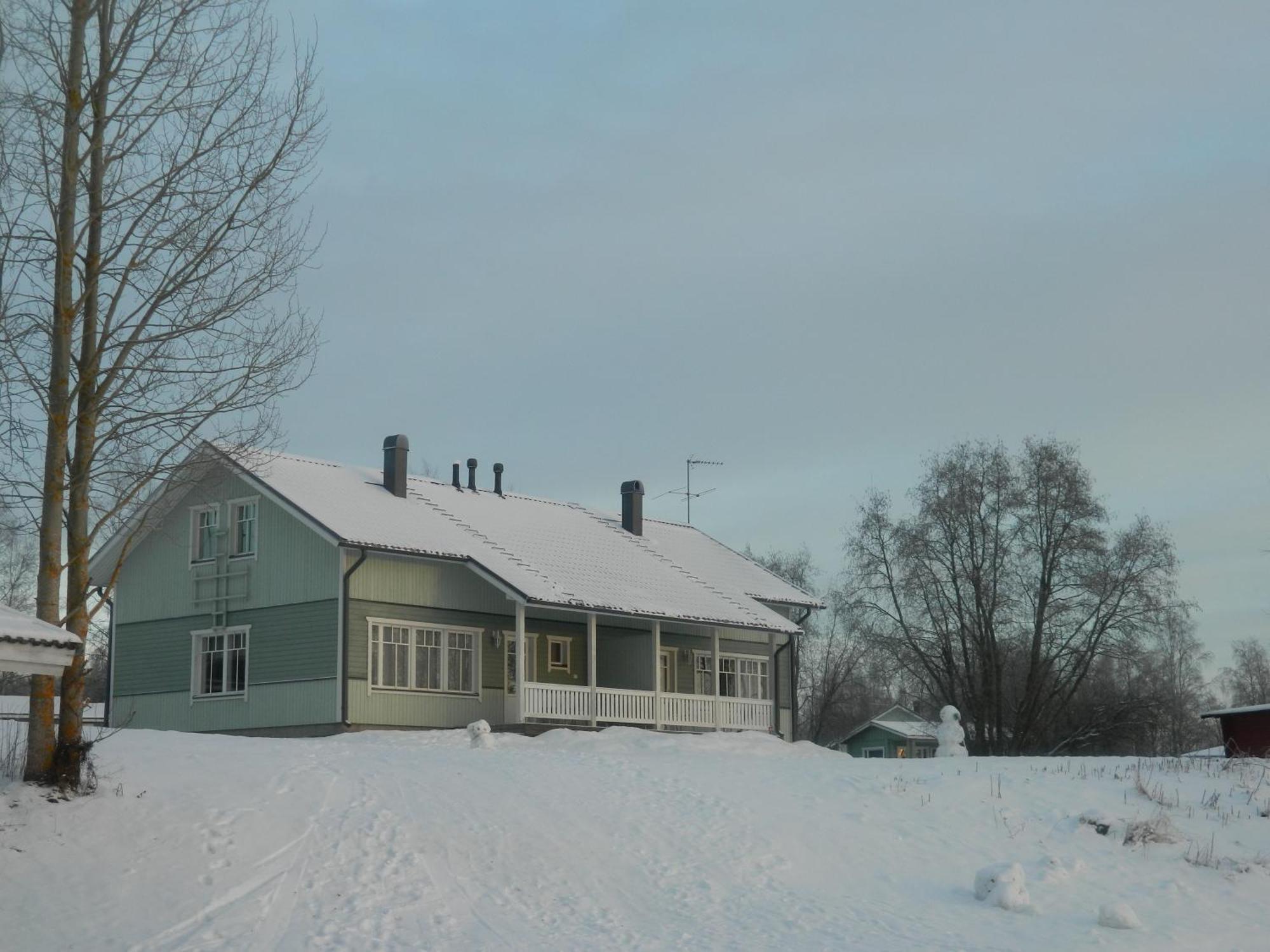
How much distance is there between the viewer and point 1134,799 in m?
18.1

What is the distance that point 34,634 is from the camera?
10742mm

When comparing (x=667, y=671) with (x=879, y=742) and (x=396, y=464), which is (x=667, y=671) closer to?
(x=396, y=464)

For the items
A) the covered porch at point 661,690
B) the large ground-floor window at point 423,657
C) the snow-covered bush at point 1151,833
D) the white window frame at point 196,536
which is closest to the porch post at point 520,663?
the covered porch at point 661,690

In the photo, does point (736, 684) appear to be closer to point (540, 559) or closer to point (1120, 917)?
point (540, 559)

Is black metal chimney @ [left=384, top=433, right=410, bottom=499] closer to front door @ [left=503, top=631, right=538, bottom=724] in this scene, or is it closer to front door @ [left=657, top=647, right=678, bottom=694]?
front door @ [left=503, top=631, right=538, bottom=724]

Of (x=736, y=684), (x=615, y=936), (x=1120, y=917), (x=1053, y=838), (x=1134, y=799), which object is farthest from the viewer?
(x=736, y=684)

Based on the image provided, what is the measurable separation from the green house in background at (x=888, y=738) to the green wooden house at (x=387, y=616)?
87.2ft

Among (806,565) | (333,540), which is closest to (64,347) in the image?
(333,540)

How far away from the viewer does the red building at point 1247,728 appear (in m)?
26.4

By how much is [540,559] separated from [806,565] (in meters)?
45.3

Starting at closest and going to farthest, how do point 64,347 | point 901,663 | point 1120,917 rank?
point 1120,917 → point 64,347 → point 901,663

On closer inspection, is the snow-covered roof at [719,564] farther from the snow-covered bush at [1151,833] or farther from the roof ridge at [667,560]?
the snow-covered bush at [1151,833]

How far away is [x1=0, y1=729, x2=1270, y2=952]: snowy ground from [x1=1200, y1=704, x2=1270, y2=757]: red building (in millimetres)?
7331

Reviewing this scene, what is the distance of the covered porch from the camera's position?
2972 cm
